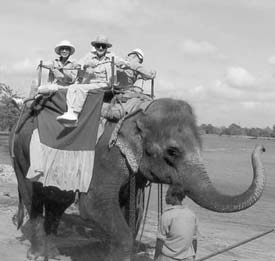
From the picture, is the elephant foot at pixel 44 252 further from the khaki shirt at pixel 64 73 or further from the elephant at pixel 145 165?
the khaki shirt at pixel 64 73

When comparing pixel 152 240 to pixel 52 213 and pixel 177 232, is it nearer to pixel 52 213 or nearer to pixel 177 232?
pixel 52 213

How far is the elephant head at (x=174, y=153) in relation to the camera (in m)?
5.59

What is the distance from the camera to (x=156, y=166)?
6273mm

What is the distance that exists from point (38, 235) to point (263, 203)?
1224 cm

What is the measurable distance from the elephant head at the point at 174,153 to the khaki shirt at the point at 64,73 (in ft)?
5.81

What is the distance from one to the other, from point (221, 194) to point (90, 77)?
8.89 feet

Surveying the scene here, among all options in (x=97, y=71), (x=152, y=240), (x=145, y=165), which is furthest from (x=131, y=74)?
(x=152, y=240)

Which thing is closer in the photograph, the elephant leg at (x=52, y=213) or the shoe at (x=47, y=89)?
the shoe at (x=47, y=89)

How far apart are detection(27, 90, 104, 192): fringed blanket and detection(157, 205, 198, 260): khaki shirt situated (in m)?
1.68

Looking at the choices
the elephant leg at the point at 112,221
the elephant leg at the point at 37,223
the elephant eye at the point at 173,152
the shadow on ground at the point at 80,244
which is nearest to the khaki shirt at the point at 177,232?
the elephant eye at the point at 173,152

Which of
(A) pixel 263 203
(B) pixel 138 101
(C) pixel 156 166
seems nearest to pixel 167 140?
(C) pixel 156 166

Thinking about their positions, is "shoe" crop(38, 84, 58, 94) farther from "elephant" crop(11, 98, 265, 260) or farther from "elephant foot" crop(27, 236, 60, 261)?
"elephant foot" crop(27, 236, 60, 261)

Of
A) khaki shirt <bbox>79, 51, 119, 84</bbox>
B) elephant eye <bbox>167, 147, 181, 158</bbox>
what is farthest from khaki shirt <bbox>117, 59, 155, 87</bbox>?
elephant eye <bbox>167, 147, 181, 158</bbox>

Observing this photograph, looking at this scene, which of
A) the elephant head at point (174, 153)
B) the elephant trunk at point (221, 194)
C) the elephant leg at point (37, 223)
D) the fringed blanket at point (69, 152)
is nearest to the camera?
the elephant trunk at point (221, 194)
